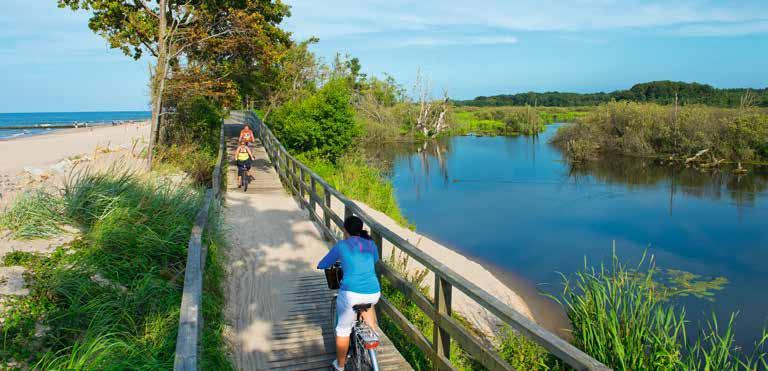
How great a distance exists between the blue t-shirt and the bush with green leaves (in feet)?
60.3

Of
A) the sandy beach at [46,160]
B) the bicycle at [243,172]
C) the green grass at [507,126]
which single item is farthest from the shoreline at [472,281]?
the green grass at [507,126]

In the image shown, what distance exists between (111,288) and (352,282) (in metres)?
2.88

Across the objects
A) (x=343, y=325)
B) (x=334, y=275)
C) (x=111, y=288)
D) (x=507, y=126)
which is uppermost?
(x=507, y=126)

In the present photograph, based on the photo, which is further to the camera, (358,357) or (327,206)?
(327,206)

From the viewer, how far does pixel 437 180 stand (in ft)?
99.9

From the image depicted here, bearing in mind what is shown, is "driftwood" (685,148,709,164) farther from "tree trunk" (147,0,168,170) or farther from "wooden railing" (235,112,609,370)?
"wooden railing" (235,112,609,370)

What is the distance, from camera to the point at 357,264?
4.76 metres

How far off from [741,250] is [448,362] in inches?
597

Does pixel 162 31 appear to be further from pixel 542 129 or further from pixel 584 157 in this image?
pixel 542 129

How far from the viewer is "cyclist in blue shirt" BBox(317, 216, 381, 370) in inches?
187

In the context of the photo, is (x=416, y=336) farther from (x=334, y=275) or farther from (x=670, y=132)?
(x=670, y=132)

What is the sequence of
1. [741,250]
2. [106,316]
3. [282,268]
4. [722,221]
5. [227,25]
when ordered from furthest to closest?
[722,221] → [227,25] → [741,250] → [282,268] → [106,316]

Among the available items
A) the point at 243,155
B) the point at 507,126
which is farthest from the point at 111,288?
the point at 507,126

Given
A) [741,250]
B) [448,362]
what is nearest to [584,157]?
[741,250]
